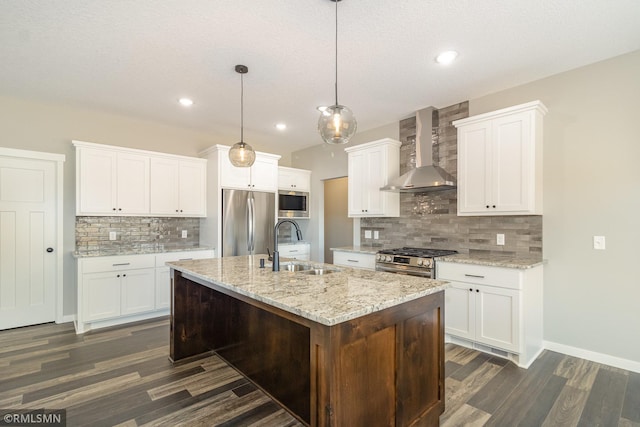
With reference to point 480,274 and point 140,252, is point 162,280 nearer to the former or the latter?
point 140,252

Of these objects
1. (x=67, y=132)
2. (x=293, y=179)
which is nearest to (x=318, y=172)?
(x=293, y=179)

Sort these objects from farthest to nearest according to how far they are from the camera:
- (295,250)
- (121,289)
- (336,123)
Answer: (295,250)
(121,289)
(336,123)

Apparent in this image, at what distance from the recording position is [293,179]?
5.68 m

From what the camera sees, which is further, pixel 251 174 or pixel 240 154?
pixel 251 174

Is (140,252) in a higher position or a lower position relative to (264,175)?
lower

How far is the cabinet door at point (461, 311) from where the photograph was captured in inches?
119

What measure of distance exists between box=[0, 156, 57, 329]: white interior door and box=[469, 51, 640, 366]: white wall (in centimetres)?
558

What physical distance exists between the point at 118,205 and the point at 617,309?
5.40 meters

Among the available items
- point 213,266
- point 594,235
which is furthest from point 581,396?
point 213,266

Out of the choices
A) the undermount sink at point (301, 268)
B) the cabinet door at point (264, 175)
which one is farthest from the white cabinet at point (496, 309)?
the cabinet door at point (264, 175)

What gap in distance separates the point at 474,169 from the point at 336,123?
1959 millimetres

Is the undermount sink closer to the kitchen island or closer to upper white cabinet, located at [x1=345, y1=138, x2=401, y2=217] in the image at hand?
the kitchen island

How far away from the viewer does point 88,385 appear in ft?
7.88

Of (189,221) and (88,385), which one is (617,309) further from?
(189,221)
